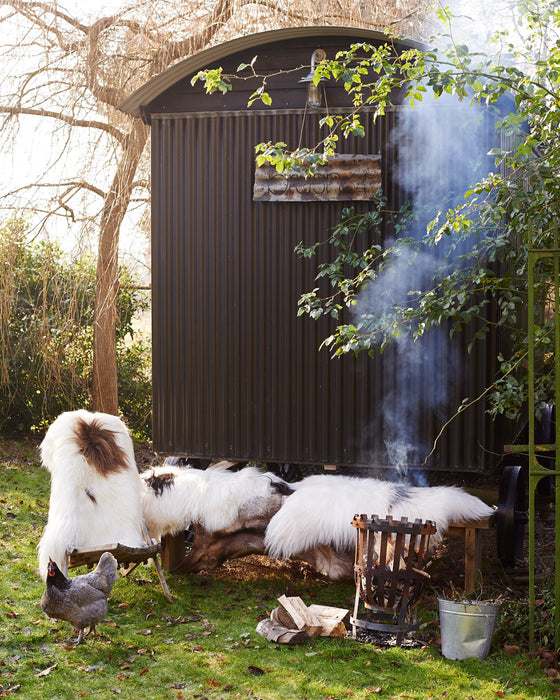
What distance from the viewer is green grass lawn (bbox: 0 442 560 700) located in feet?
14.0

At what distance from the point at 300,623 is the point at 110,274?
20.9ft

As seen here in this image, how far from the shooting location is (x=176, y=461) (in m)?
7.64

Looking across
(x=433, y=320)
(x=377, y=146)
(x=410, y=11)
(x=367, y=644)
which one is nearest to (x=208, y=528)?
(x=367, y=644)

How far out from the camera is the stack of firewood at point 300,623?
500 cm

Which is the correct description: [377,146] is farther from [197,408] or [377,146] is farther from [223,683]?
[223,683]

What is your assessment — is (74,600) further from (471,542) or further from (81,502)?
(471,542)

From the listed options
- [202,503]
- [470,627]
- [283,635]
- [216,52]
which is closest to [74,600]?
[283,635]

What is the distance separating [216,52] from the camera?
22.8 feet

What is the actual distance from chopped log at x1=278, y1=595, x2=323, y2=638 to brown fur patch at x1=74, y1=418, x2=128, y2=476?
1778 millimetres

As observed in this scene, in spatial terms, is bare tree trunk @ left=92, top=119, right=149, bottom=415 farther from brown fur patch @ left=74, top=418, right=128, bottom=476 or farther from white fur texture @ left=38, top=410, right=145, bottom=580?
white fur texture @ left=38, top=410, right=145, bottom=580

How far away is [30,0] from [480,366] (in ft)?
24.1

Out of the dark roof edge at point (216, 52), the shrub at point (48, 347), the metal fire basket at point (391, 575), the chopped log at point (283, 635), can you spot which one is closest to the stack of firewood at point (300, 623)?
the chopped log at point (283, 635)

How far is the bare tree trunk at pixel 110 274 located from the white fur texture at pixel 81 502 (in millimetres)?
2898

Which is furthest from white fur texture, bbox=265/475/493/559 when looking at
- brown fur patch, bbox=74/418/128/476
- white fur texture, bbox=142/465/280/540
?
brown fur patch, bbox=74/418/128/476
